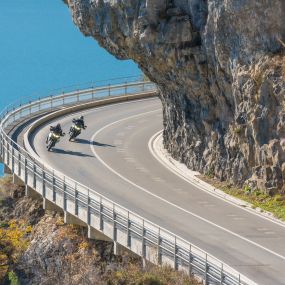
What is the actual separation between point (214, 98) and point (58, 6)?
137 m

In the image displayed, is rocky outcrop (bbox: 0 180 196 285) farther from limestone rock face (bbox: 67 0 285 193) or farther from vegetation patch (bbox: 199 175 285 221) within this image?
Result: limestone rock face (bbox: 67 0 285 193)

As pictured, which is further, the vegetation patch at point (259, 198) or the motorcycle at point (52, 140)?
the motorcycle at point (52, 140)

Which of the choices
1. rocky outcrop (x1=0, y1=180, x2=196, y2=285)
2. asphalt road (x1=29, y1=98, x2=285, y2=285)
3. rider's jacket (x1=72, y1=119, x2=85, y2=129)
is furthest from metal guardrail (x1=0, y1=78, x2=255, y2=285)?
rider's jacket (x1=72, y1=119, x2=85, y2=129)

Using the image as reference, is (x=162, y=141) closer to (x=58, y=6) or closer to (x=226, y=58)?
(x=226, y=58)

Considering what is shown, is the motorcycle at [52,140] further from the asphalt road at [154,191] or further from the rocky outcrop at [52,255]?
the rocky outcrop at [52,255]

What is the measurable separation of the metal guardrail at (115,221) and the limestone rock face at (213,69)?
20.4ft

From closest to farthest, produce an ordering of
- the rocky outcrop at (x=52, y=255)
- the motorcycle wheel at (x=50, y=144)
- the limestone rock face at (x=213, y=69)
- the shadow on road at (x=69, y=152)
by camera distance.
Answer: the rocky outcrop at (x=52, y=255)
the limestone rock face at (x=213, y=69)
the shadow on road at (x=69, y=152)
the motorcycle wheel at (x=50, y=144)

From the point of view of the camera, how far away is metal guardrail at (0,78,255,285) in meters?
27.9

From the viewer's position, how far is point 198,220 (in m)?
35.7

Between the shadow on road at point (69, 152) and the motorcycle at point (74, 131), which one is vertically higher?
the motorcycle at point (74, 131)

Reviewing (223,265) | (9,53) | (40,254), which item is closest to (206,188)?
(40,254)

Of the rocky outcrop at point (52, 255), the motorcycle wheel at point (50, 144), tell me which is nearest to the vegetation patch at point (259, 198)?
the rocky outcrop at point (52, 255)

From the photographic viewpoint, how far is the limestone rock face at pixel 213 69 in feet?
120

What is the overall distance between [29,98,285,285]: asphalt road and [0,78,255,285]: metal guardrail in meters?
1.32
